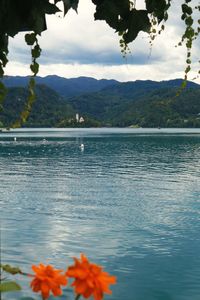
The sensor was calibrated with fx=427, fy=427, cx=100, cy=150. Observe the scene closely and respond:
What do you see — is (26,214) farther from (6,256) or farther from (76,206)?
(6,256)

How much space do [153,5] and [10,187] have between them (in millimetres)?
54189

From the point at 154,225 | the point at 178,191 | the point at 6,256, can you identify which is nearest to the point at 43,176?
the point at 178,191

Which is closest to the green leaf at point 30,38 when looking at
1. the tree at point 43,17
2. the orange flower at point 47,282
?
the tree at point 43,17

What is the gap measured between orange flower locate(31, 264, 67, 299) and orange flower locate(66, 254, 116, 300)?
197 mm

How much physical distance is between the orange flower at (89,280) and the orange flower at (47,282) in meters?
0.20

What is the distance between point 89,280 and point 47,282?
314mm

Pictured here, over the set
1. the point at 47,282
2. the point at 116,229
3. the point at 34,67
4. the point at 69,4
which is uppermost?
the point at 69,4

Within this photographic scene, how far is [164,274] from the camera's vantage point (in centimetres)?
2320

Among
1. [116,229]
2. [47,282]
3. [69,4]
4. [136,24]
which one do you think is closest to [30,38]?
[69,4]

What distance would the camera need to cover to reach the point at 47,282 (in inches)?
81.5

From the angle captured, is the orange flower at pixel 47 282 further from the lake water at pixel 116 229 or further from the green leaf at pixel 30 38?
the lake water at pixel 116 229

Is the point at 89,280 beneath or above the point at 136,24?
beneath

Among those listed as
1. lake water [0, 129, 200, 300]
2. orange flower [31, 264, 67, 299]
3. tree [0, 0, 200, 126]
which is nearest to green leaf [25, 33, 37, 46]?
tree [0, 0, 200, 126]

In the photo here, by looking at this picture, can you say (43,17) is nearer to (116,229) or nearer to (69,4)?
(69,4)
